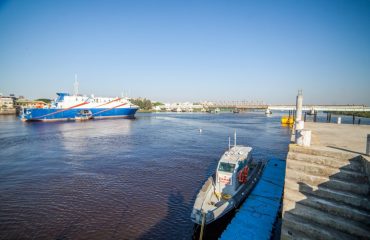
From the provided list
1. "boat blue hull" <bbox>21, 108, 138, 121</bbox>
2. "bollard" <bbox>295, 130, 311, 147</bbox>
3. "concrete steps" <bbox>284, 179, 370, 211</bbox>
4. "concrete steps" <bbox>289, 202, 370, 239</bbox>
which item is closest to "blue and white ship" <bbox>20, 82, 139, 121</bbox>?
"boat blue hull" <bbox>21, 108, 138, 121</bbox>

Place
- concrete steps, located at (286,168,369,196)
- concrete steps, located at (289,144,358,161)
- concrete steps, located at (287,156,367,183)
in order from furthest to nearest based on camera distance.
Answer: concrete steps, located at (289,144,358,161)
concrete steps, located at (287,156,367,183)
concrete steps, located at (286,168,369,196)

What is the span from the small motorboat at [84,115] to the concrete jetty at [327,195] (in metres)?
90.9

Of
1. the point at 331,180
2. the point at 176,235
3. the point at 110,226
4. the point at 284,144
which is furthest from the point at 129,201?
the point at 284,144

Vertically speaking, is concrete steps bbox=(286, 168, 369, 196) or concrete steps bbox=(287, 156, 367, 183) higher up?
concrete steps bbox=(287, 156, 367, 183)

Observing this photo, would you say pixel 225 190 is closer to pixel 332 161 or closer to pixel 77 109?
pixel 332 161

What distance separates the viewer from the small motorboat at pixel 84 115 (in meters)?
86.0

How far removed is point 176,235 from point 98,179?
1215cm

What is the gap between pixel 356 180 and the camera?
716 cm

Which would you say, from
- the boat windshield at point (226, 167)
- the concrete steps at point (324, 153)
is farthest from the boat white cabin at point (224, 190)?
the concrete steps at point (324, 153)

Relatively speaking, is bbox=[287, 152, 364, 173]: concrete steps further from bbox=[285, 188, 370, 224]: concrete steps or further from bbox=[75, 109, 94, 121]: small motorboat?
bbox=[75, 109, 94, 121]: small motorboat

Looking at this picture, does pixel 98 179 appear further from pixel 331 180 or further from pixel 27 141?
pixel 27 141

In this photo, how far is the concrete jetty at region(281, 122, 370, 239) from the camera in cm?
638

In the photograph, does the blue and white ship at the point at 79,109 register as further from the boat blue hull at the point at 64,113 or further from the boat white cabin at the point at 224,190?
the boat white cabin at the point at 224,190

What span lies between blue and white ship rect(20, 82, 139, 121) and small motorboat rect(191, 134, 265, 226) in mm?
82611
